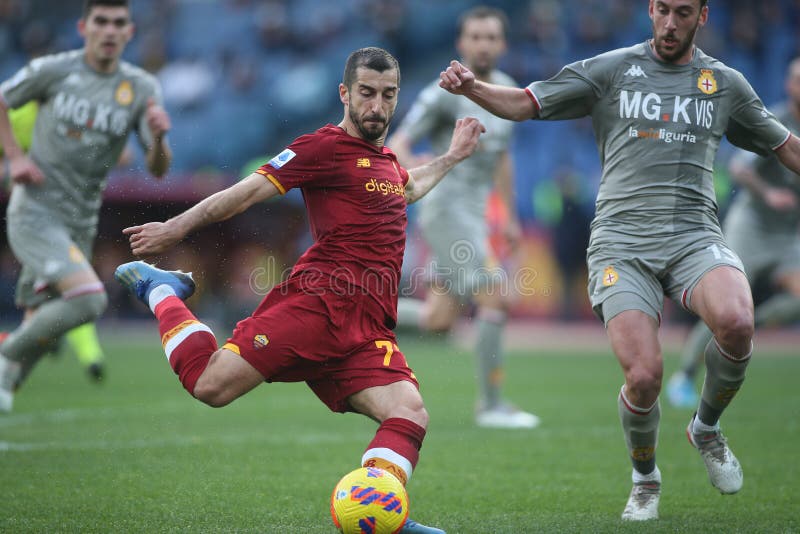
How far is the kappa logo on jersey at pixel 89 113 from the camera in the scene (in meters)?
7.46

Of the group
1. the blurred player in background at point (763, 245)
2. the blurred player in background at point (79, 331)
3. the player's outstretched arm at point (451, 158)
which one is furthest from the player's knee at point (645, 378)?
the blurred player in background at point (79, 331)

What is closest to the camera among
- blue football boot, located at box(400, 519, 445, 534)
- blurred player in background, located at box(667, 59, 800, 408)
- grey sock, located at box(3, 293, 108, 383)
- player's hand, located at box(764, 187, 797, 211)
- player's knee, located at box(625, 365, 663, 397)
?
blue football boot, located at box(400, 519, 445, 534)

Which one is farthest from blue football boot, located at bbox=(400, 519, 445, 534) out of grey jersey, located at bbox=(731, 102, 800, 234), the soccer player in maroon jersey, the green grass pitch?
grey jersey, located at bbox=(731, 102, 800, 234)

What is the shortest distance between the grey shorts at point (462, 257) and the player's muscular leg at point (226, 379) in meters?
4.38

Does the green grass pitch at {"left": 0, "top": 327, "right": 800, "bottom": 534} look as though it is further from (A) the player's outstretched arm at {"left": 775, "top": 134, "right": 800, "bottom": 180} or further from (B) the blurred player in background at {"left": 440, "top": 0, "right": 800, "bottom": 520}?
(A) the player's outstretched arm at {"left": 775, "top": 134, "right": 800, "bottom": 180}

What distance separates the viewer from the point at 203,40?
85.6ft

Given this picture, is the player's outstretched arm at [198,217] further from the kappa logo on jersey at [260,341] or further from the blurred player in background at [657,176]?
the blurred player in background at [657,176]

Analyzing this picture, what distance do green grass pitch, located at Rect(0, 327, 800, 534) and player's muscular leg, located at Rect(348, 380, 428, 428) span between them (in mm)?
591

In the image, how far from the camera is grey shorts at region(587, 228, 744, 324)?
4973mm

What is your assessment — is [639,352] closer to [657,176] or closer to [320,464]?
[657,176]

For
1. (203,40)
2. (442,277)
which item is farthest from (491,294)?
(203,40)

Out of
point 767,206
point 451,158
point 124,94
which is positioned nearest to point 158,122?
point 124,94

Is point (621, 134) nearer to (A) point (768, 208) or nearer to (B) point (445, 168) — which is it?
(B) point (445, 168)

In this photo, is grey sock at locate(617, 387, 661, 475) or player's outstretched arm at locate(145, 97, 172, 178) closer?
grey sock at locate(617, 387, 661, 475)
